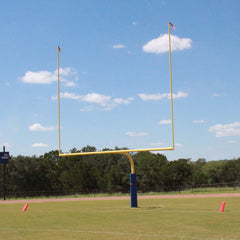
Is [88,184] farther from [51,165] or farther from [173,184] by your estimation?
[173,184]

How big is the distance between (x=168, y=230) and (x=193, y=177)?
43829 mm

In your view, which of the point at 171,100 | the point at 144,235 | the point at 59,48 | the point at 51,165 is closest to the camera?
the point at 144,235

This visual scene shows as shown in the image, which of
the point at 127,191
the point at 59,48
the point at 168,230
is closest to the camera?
the point at 168,230

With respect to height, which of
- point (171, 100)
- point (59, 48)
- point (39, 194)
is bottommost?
point (39, 194)

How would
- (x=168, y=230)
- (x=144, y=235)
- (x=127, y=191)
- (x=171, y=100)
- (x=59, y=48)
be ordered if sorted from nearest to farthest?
(x=144, y=235) → (x=168, y=230) → (x=171, y=100) → (x=59, y=48) → (x=127, y=191)

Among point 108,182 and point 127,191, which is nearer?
point 127,191

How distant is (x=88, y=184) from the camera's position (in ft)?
176

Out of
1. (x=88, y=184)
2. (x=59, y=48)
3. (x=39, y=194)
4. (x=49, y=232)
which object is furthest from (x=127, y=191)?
(x=49, y=232)

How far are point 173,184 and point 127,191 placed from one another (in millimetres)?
→ 12897

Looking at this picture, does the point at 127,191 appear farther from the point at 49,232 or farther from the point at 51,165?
the point at 49,232

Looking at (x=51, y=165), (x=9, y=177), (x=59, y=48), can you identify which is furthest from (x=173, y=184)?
(x=59, y=48)

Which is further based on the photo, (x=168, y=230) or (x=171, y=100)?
(x=171, y=100)

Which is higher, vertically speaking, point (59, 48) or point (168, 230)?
point (59, 48)

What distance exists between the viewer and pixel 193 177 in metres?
52.5
